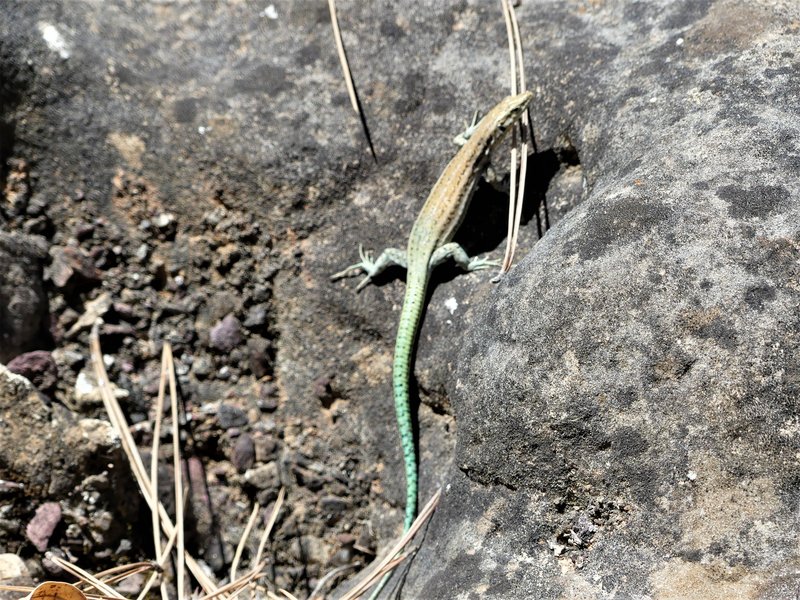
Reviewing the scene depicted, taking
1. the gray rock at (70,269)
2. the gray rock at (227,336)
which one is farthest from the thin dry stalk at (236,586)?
the gray rock at (70,269)

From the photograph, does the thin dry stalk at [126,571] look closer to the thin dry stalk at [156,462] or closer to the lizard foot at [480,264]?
the thin dry stalk at [156,462]

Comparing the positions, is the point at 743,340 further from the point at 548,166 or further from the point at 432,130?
A: the point at 432,130

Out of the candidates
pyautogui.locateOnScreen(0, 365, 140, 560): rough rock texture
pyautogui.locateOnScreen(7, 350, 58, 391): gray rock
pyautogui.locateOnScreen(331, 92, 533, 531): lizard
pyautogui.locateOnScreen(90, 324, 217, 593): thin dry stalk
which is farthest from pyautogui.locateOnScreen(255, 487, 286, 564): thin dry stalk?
pyautogui.locateOnScreen(7, 350, 58, 391): gray rock

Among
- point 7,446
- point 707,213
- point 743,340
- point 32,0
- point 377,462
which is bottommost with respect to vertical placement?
point 377,462

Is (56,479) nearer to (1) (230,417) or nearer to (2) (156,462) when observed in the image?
(2) (156,462)

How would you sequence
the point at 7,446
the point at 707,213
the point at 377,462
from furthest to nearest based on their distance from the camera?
the point at 377,462, the point at 7,446, the point at 707,213

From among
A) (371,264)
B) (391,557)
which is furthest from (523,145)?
(391,557)

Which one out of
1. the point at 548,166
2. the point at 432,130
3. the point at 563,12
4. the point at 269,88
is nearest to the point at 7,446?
the point at 269,88
